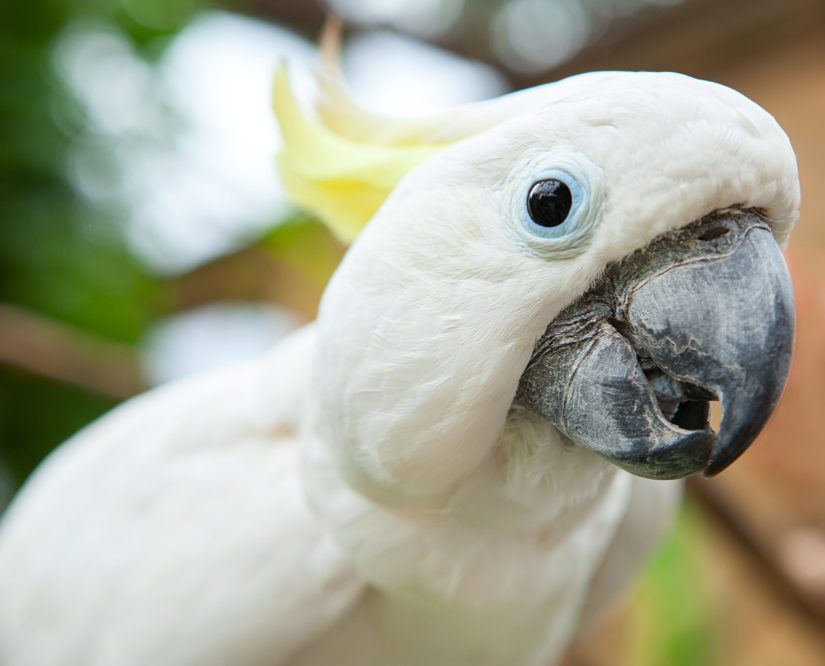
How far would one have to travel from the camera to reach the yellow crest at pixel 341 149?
122 centimetres

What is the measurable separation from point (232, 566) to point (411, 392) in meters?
0.60

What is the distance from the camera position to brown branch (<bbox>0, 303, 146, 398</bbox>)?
2.93 metres

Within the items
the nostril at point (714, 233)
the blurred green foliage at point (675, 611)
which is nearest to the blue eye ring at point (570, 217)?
the nostril at point (714, 233)

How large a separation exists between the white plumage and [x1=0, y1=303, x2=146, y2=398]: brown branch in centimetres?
113

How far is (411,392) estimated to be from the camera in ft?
3.34

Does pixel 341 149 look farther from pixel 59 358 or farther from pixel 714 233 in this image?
pixel 59 358

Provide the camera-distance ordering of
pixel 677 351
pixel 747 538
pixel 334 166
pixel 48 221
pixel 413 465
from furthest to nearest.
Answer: pixel 48 221
pixel 747 538
pixel 334 166
pixel 413 465
pixel 677 351

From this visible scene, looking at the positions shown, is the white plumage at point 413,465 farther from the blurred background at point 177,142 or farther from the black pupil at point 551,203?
the blurred background at point 177,142

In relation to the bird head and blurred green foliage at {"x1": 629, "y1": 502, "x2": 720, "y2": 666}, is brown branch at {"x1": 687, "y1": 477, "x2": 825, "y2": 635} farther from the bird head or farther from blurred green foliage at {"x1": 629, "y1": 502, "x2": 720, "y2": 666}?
the bird head

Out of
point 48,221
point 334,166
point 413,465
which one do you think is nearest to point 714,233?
point 413,465

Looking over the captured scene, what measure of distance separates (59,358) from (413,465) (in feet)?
7.47

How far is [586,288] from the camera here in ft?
3.15

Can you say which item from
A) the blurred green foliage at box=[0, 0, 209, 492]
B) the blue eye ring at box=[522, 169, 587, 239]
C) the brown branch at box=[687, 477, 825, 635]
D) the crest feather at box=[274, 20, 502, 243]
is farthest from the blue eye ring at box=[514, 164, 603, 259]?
the blurred green foliage at box=[0, 0, 209, 492]

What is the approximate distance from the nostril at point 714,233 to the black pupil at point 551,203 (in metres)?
0.15
